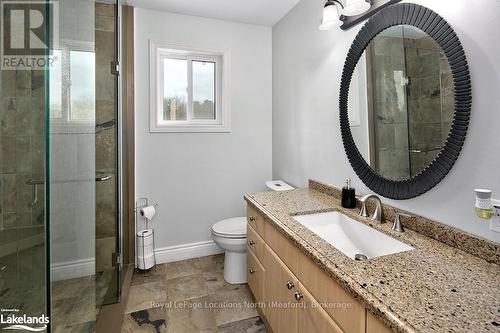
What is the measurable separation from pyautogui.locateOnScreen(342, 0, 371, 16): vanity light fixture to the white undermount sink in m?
1.14

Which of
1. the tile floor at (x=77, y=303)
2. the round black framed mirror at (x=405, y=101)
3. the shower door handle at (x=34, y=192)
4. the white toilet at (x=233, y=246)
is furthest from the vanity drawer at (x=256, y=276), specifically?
the shower door handle at (x=34, y=192)

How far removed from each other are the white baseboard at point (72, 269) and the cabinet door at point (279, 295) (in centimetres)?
101

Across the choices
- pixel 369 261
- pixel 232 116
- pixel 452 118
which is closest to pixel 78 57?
pixel 232 116

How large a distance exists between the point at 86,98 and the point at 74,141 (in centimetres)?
39

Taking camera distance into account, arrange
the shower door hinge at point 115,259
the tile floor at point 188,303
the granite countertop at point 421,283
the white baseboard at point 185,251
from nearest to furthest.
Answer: the granite countertop at point 421,283
the tile floor at point 188,303
the shower door hinge at point 115,259
the white baseboard at point 185,251

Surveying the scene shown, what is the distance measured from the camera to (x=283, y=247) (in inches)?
51.4

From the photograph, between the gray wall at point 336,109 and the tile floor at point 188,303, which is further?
the tile floor at point 188,303

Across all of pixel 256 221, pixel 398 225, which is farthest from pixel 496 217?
pixel 256 221

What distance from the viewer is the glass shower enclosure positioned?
1019 millimetres

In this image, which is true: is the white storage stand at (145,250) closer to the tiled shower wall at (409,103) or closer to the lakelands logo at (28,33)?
the lakelands logo at (28,33)

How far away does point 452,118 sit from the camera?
104 cm

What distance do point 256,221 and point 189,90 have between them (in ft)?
5.33

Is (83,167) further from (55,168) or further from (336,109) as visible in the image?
(336,109)

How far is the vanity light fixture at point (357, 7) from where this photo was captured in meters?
1.37
